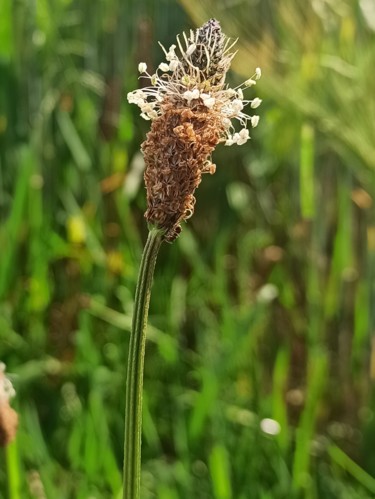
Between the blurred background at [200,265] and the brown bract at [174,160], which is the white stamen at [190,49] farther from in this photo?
the blurred background at [200,265]

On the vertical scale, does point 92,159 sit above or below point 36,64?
below

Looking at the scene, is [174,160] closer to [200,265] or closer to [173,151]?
[173,151]

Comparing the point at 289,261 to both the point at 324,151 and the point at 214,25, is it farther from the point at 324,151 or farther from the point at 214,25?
the point at 214,25

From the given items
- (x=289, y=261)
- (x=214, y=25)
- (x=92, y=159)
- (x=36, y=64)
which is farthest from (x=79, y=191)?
(x=214, y=25)

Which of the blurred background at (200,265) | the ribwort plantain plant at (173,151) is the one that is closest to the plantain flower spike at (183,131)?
the ribwort plantain plant at (173,151)

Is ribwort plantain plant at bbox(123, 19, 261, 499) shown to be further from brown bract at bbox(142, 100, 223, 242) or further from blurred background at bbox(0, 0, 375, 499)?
blurred background at bbox(0, 0, 375, 499)

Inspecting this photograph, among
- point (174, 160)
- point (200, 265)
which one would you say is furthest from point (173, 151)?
point (200, 265)

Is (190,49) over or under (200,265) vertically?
over

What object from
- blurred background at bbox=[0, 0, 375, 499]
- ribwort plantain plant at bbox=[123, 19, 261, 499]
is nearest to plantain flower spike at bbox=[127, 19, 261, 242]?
ribwort plantain plant at bbox=[123, 19, 261, 499]
